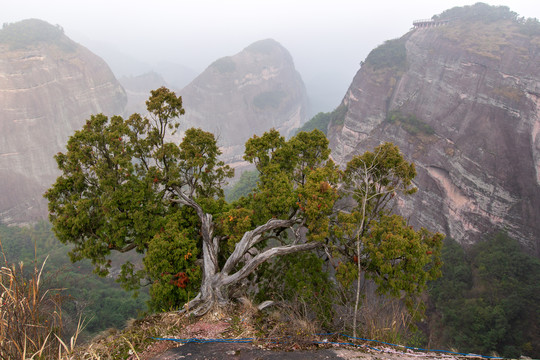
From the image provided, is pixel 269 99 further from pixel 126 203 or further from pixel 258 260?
pixel 258 260

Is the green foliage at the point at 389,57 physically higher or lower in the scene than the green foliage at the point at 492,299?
higher

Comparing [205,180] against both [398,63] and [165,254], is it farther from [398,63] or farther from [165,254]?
[398,63]

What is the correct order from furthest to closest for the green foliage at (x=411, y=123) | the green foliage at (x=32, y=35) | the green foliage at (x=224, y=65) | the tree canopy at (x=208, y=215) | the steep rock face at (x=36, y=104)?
the green foliage at (x=224, y=65)
the green foliage at (x=32, y=35)
the steep rock face at (x=36, y=104)
the green foliage at (x=411, y=123)
the tree canopy at (x=208, y=215)

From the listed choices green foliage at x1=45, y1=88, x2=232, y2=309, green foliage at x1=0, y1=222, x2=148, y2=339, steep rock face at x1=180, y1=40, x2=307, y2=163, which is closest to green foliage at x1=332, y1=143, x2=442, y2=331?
green foliage at x1=45, y1=88, x2=232, y2=309

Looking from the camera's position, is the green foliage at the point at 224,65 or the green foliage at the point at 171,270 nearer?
the green foliage at the point at 171,270

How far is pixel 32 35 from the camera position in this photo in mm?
72938

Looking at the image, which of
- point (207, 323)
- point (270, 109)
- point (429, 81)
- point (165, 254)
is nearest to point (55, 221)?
point (165, 254)

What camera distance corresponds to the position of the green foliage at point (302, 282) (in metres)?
10.8

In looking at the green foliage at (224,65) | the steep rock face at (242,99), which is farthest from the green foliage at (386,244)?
the green foliage at (224,65)

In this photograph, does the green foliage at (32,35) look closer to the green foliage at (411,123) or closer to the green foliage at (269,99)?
the green foliage at (269,99)

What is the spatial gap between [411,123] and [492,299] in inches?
937

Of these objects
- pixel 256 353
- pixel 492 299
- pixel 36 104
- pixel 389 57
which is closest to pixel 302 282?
pixel 256 353

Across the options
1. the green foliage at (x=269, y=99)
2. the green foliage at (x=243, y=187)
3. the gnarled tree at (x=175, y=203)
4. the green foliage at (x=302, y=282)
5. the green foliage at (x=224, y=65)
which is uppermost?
the green foliage at (x=224, y=65)

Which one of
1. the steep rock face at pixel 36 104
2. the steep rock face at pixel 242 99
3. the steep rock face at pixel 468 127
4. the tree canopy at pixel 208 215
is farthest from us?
the steep rock face at pixel 242 99
